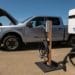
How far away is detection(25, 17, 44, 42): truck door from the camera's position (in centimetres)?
1123

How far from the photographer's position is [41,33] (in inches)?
446

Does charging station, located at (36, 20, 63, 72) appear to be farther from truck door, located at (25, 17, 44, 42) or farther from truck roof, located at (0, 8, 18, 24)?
truck roof, located at (0, 8, 18, 24)

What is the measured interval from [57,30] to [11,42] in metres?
2.55

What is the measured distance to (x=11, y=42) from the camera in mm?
10961

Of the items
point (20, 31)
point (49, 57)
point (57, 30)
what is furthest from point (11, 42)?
point (49, 57)

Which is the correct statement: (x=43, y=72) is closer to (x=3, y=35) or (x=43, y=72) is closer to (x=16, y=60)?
(x=16, y=60)

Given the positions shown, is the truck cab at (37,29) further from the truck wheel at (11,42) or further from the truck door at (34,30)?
the truck wheel at (11,42)

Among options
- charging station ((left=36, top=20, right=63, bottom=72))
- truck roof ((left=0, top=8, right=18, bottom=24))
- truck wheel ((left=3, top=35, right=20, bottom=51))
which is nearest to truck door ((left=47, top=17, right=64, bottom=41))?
truck roof ((left=0, top=8, right=18, bottom=24))

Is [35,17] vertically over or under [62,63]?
over

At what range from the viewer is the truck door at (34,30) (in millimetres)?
11234

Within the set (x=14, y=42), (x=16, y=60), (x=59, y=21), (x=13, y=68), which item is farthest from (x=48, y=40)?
(x=59, y=21)

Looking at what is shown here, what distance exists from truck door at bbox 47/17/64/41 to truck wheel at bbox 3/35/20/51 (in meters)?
2.04

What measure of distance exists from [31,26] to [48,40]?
4259 millimetres

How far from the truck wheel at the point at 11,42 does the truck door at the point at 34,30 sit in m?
0.63
